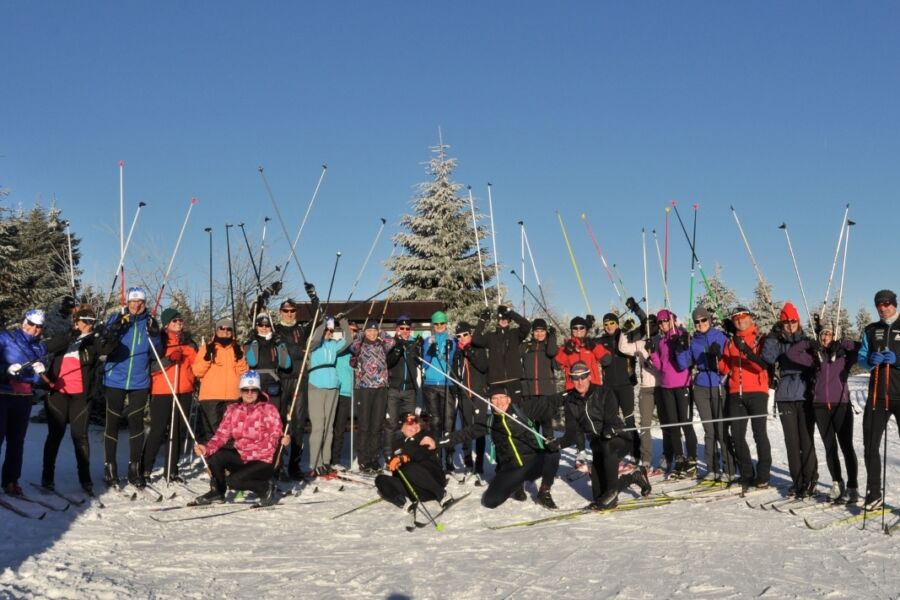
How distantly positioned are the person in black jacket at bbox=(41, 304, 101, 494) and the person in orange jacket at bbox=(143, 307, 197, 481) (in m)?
0.81

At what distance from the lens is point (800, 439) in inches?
328

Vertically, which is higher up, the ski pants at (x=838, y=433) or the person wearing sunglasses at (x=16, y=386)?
the person wearing sunglasses at (x=16, y=386)

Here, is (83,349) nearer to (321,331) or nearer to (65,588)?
(321,331)

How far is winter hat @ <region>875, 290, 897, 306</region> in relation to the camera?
7191 mm

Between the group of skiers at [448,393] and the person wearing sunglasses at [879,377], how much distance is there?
15mm

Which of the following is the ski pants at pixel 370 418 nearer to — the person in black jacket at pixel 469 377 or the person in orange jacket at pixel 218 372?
the person in black jacket at pixel 469 377

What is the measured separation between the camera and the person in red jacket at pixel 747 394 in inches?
343

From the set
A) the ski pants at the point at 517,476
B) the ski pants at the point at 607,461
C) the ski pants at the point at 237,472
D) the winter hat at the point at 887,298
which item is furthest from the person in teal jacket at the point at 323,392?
the winter hat at the point at 887,298

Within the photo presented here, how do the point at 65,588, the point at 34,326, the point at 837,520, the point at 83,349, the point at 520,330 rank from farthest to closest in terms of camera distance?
the point at 520,330 < the point at 83,349 < the point at 34,326 < the point at 837,520 < the point at 65,588

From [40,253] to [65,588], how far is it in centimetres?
3775

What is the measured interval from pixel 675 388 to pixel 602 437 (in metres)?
1.92

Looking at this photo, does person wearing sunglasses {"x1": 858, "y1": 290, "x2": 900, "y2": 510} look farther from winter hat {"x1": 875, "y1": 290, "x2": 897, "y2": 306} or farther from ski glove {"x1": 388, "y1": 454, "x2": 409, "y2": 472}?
ski glove {"x1": 388, "y1": 454, "x2": 409, "y2": 472}

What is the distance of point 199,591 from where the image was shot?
5109 mm

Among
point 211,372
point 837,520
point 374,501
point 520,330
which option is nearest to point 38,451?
point 211,372
